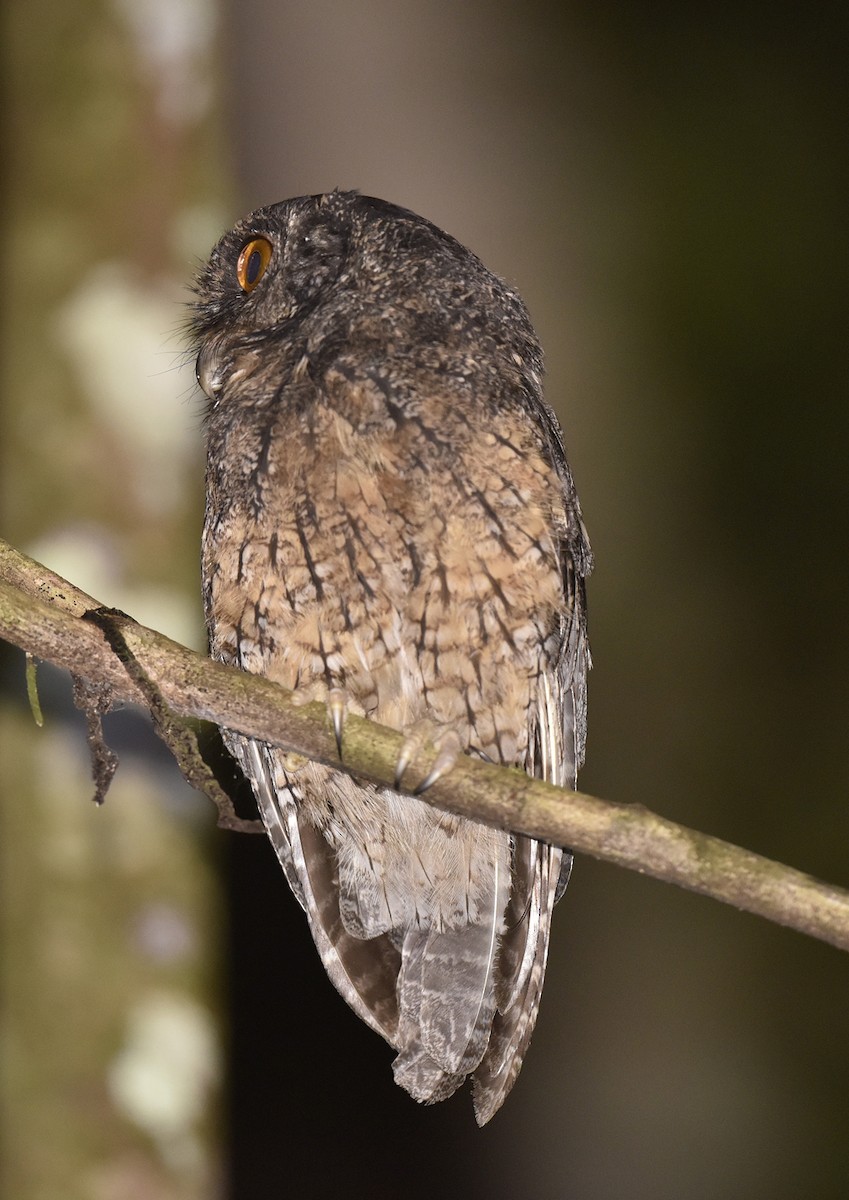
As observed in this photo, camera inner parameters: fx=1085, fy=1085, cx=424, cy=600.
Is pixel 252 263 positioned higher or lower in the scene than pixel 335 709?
higher

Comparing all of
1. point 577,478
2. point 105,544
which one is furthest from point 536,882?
point 577,478

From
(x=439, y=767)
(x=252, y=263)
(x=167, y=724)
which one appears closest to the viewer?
(x=439, y=767)

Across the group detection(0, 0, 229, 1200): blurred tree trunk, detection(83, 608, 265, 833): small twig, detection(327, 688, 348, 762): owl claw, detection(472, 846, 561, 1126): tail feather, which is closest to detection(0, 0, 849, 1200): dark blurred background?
detection(0, 0, 229, 1200): blurred tree trunk

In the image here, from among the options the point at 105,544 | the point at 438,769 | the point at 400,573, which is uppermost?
the point at 105,544

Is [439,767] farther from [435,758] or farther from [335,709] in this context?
[335,709]

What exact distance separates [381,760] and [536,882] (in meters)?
0.89

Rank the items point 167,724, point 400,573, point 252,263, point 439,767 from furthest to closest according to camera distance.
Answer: point 252,263, point 400,573, point 167,724, point 439,767

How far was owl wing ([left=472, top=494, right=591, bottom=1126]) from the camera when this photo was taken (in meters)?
2.14

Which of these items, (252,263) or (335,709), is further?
(252,263)

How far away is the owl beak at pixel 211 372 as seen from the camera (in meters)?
2.29

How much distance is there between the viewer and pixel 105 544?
8.04 feet

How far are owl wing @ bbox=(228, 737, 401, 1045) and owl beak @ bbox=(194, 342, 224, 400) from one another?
2.46 feet

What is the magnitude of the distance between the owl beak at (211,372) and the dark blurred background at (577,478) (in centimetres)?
24

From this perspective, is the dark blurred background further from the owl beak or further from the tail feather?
the tail feather
